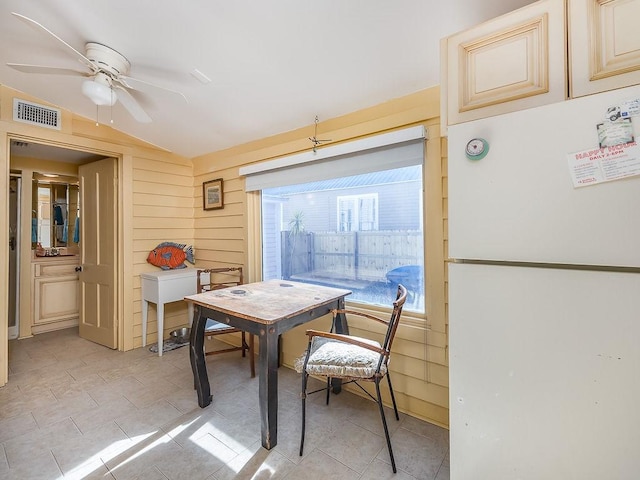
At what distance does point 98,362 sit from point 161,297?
82cm

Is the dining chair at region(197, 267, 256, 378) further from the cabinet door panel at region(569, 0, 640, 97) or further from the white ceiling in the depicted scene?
the cabinet door panel at region(569, 0, 640, 97)

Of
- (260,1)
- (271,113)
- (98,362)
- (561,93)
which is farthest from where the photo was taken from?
(98,362)

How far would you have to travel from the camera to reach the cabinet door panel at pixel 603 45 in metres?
0.89

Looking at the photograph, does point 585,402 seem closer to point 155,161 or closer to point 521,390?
point 521,390

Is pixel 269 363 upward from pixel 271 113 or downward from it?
downward

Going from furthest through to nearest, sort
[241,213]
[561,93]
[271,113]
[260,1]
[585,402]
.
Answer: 1. [241,213]
2. [271,113]
3. [260,1]
4. [561,93]
5. [585,402]

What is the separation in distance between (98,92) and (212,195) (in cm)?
165

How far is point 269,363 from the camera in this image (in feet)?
5.40

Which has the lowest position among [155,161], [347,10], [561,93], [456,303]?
[456,303]

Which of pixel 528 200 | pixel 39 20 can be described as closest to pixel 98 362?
pixel 39 20

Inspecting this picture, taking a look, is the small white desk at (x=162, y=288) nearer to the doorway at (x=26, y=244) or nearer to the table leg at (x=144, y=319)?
the table leg at (x=144, y=319)

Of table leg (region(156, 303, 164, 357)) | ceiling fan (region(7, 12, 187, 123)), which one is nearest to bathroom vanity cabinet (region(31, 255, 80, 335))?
table leg (region(156, 303, 164, 357))

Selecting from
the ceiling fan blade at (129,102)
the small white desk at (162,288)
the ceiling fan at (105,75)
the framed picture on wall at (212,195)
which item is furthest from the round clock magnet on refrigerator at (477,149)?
the small white desk at (162,288)

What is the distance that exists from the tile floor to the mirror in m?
1.84
